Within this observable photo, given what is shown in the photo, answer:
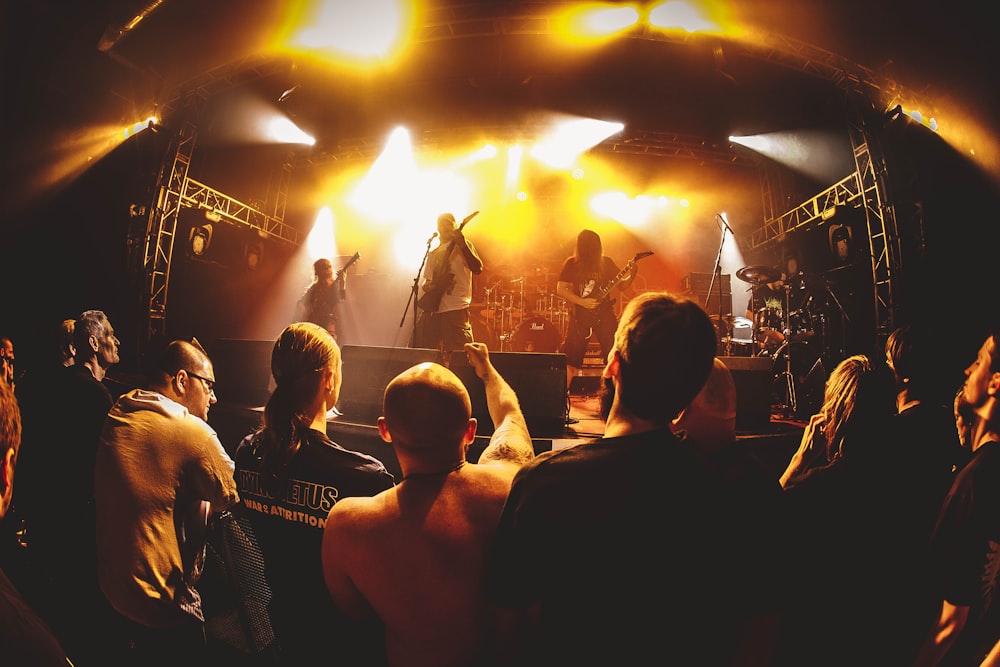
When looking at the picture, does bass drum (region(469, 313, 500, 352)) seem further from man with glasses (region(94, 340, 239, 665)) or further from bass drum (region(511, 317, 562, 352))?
man with glasses (region(94, 340, 239, 665))

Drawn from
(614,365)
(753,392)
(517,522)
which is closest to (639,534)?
(517,522)

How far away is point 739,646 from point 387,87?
19.9ft

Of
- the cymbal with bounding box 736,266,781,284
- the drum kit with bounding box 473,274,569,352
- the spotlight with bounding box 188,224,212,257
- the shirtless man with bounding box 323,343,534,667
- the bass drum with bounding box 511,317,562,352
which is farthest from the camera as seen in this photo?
the drum kit with bounding box 473,274,569,352

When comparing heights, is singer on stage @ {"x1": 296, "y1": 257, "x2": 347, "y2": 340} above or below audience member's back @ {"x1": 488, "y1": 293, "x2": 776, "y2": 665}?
above

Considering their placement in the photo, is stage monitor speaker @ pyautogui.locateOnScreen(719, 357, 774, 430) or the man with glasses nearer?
the man with glasses

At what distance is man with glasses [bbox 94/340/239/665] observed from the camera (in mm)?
1706

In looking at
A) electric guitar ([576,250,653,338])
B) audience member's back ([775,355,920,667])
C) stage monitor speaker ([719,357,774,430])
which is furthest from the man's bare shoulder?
electric guitar ([576,250,653,338])

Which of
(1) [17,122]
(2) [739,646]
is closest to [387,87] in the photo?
(1) [17,122]

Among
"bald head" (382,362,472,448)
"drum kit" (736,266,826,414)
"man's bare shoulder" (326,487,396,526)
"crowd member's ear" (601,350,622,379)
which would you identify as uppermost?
"drum kit" (736,266,826,414)

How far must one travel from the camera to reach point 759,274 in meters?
4.70

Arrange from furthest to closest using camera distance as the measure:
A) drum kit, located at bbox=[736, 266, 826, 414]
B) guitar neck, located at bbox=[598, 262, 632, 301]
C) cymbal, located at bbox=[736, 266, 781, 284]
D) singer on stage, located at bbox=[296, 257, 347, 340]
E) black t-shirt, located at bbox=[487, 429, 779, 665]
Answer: singer on stage, located at bbox=[296, 257, 347, 340] < guitar neck, located at bbox=[598, 262, 632, 301] < cymbal, located at bbox=[736, 266, 781, 284] < drum kit, located at bbox=[736, 266, 826, 414] < black t-shirt, located at bbox=[487, 429, 779, 665]

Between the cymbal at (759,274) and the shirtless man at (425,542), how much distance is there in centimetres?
456

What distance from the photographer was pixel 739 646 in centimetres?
99

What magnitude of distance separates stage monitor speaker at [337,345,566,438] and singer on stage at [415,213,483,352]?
3.52 feet
